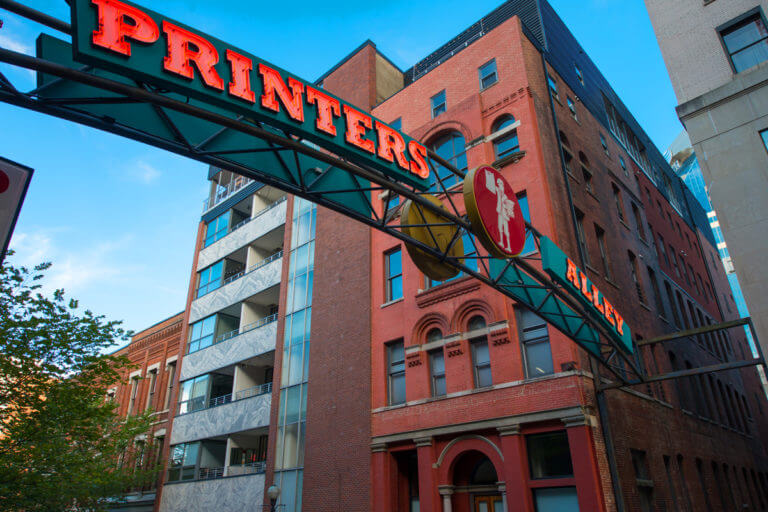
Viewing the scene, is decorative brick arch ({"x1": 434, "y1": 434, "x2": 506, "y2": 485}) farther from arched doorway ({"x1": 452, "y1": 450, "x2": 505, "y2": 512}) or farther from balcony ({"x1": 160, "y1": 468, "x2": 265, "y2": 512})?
balcony ({"x1": 160, "y1": 468, "x2": 265, "y2": 512})

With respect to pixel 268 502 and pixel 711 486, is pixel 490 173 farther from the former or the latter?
pixel 711 486

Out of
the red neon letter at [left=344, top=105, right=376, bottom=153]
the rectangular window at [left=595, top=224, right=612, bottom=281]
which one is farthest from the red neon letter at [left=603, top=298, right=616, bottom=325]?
the red neon letter at [left=344, top=105, right=376, bottom=153]

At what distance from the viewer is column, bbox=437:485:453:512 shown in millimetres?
17609

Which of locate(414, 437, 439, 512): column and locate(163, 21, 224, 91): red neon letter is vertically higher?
locate(163, 21, 224, 91): red neon letter

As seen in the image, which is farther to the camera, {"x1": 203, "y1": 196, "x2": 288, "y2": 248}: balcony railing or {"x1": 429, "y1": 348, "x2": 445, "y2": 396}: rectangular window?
{"x1": 203, "y1": 196, "x2": 288, "y2": 248}: balcony railing

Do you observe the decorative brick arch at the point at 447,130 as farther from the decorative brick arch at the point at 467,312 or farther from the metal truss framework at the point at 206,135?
the metal truss framework at the point at 206,135

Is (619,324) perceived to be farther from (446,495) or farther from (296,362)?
(296,362)

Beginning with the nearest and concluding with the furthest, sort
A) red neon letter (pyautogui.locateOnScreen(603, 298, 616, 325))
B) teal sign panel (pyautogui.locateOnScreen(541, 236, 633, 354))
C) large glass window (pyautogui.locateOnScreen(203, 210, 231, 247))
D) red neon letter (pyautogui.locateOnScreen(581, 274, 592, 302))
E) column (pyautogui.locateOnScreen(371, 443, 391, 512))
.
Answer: teal sign panel (pyautogui.locateOnScreen(541, 236, 633, 354))
red neon letter (pyautogui.locateOnScreen(581, 274, 592, 302))
red neon letter (pyautogui.locateOnScreen(603, 298, 616, 325))
column (pyautogui.locateOnScreen(371, 443, 391, 512))
large glass window (pyautogui.locateOnScreen(203, 210, 231, 247))

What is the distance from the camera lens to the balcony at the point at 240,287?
30453mm

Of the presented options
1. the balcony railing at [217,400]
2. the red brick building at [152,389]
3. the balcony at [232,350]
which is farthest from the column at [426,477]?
the red brick building at [152,389]

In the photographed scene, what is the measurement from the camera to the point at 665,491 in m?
19.4

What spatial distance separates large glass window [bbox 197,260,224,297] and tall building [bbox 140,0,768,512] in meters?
0.13

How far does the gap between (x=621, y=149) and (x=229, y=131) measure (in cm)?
2879

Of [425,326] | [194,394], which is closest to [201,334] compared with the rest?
[194,394]
